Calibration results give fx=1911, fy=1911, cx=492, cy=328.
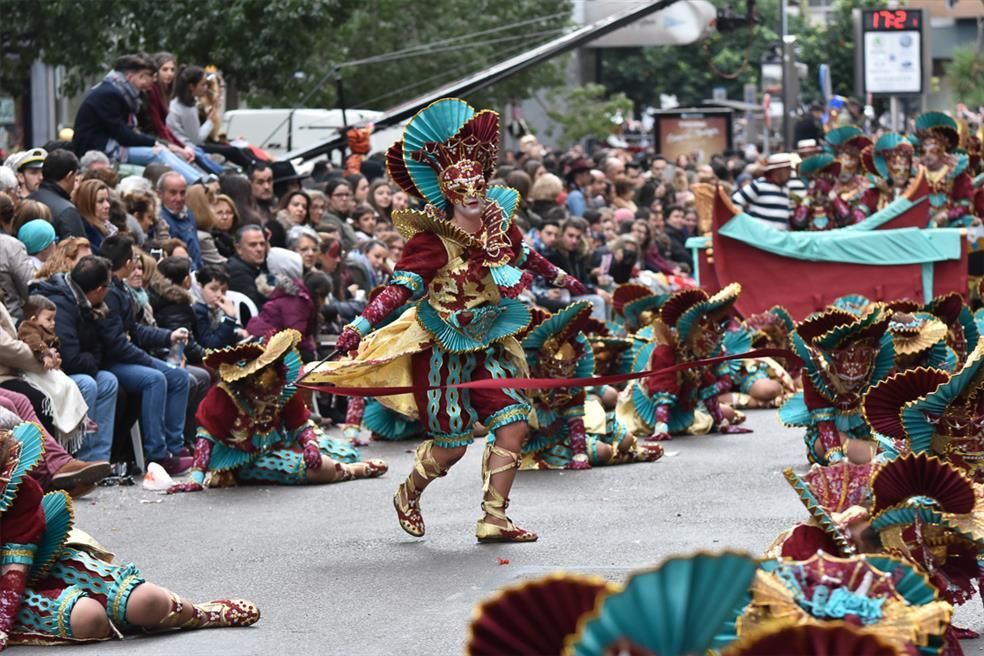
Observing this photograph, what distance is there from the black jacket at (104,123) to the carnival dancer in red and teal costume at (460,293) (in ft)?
20.3

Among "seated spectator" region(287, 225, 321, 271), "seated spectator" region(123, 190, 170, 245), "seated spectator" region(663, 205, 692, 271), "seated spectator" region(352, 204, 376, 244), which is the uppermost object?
"seated spectator" region(123, 190, 170, 245)

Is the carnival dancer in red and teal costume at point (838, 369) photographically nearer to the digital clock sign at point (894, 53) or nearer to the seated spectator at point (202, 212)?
the seated spectator at point (202, 212)

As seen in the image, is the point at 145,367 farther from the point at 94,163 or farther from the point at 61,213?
the point at 94,163

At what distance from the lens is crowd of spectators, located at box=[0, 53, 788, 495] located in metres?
10.7

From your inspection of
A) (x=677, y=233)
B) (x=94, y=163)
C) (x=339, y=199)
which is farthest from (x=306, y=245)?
(x=677, y=233)

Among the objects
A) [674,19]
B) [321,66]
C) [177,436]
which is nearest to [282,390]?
[177,436]

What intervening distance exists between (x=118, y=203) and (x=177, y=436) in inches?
71.6

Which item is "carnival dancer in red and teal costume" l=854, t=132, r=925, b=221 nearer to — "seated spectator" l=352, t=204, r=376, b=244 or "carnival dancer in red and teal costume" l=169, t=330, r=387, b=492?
"seated spectator" l=352, t=204, r=376, b=244

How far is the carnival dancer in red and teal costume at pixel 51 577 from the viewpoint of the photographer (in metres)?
6.54

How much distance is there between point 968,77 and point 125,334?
46.7 m

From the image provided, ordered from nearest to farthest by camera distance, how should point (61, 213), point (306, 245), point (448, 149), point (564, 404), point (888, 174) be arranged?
point (448, 149), point (564, 404), point (61, 213), point (306, 245), point (888, 174)

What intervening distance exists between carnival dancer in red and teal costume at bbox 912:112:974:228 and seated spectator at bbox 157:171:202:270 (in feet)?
25.9

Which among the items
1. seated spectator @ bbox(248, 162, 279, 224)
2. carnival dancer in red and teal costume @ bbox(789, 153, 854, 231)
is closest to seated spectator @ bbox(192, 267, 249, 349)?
seated spectator @ bbox(248, 162, 279, 224)

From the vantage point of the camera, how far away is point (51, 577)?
6.75 meters
